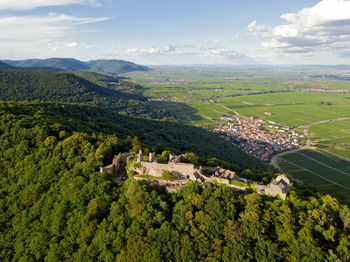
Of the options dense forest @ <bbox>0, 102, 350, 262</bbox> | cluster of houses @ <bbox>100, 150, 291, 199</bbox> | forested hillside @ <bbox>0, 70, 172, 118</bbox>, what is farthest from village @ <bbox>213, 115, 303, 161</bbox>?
dense forest @ <bbox>0, 102, 350, 262</bbox>

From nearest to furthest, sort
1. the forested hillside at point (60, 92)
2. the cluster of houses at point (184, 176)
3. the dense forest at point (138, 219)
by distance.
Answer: the dense forest at point (138, 219), the cluster of houses at point (184, 176), the forested hillside at point (60, 92)

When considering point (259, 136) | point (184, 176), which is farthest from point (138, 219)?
point (259, 136)

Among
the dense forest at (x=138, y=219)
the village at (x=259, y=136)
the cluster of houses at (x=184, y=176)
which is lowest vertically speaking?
the village at (x=259, y=136)

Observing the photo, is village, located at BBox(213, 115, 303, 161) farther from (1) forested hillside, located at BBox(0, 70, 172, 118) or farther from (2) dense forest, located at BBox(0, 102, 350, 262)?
(2) dense forest, located at BBox(0, 102, 350, 262)

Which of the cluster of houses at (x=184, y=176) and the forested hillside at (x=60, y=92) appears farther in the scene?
the forested hillside at (x=60, y=92)

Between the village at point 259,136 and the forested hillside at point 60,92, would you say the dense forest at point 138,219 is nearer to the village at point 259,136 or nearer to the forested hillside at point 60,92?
the village at point 259,136

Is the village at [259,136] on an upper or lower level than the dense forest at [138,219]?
lower

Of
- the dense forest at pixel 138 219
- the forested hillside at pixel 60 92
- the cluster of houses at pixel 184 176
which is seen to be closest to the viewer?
the dense forest at pixel 138 219

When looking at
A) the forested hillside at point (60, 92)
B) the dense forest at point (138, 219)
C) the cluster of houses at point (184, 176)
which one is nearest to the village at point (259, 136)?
the forested hillside at point (60, 92)
